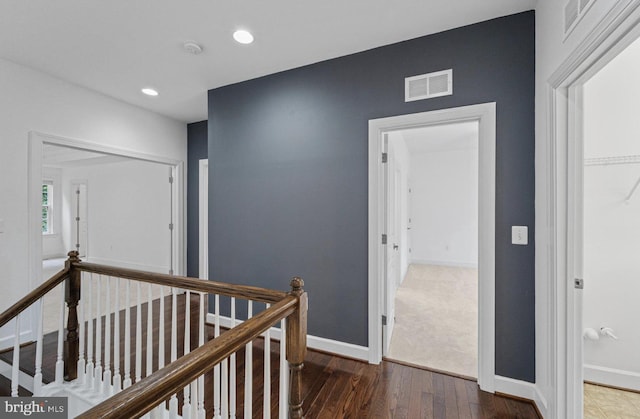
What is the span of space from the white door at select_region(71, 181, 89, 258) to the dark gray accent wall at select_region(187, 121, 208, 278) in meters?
4.43

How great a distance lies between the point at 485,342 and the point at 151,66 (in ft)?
12.2

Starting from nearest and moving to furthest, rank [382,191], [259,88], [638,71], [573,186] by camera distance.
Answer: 1. [573,186]
2. [638,71]
3. [382,191]
4. [259,88]

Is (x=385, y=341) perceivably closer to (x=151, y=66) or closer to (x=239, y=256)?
(x=239, y=256)

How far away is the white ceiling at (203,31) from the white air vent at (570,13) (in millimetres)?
512

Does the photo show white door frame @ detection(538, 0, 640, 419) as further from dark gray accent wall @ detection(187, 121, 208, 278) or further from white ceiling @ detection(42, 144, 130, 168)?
white ceiling @ detection(42, 144, 130, 168)

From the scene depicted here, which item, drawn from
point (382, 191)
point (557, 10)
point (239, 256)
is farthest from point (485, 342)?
point (239, 256)

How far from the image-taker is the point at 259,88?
9.43 ft

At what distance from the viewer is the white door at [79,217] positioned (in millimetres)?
6867

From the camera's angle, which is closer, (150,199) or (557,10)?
(557,10)

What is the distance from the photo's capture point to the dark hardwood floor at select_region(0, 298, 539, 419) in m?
1.77

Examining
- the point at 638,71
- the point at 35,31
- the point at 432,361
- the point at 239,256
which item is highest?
the point at 35,31

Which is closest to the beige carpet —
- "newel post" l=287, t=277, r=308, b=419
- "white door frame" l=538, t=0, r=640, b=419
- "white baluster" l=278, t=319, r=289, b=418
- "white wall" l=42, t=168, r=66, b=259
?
"white door frame" l=538, t=0, r=640, b=419

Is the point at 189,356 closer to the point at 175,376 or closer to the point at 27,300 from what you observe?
the point at 175,376

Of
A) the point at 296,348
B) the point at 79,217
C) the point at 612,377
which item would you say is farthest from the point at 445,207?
the point at 79,217
